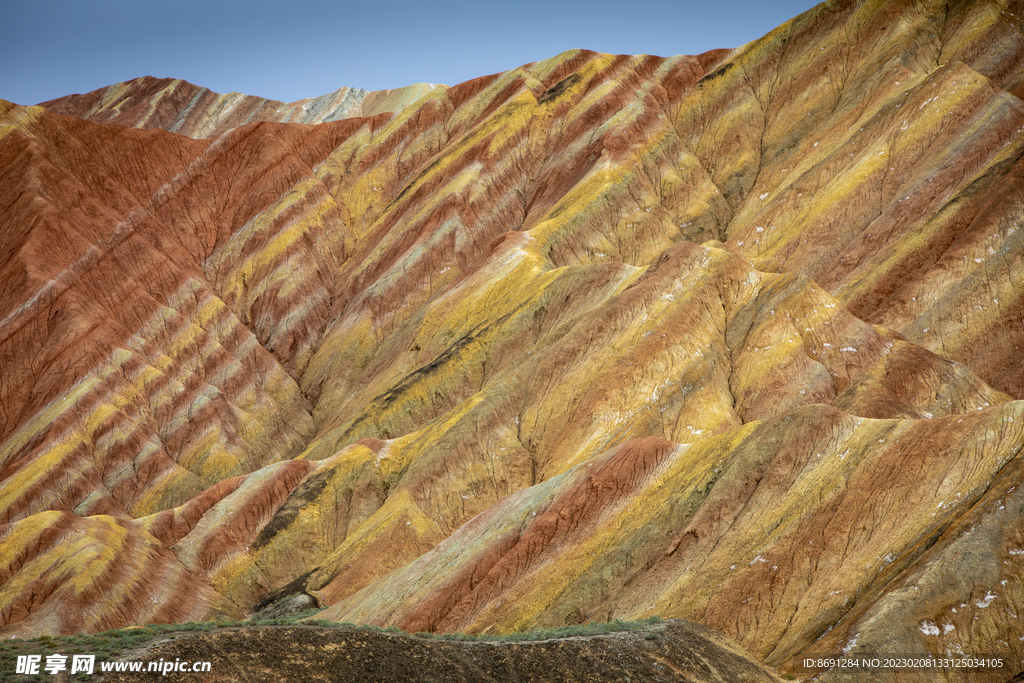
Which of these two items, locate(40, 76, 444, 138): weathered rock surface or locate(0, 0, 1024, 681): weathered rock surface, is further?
locate(40, 76, 444, 138): weathered rock surface

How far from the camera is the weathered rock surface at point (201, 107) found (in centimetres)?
12756

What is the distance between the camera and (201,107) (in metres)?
130

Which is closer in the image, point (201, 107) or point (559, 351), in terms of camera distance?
point (559, 351)

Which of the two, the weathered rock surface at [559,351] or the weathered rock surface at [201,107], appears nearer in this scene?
the weathered rock surface at [559,351]

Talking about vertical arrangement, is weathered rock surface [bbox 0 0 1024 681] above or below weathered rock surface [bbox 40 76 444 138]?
below

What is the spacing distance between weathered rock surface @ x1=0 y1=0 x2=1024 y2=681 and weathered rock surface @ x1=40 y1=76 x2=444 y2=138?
25.7 m

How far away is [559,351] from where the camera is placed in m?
57.2

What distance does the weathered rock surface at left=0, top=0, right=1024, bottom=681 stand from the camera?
108 feet

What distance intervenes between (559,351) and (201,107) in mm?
94780

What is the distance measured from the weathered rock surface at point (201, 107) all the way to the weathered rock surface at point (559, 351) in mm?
25665

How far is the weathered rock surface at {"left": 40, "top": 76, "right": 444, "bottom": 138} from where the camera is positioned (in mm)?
127562

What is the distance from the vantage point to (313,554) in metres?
54.6

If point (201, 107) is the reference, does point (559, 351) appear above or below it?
below

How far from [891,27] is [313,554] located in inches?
2671
